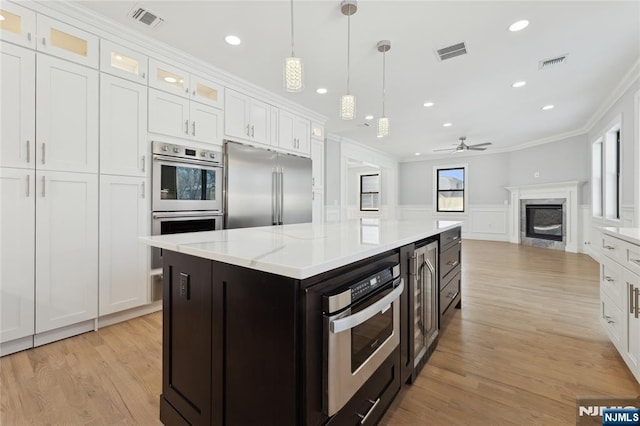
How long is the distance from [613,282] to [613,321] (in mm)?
276

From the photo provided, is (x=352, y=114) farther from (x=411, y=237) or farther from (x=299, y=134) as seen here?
(x=299, y=134)

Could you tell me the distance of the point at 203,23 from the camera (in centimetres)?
251

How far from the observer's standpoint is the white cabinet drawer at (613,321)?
1.84m

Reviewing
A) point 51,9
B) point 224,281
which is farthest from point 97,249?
point 224,281

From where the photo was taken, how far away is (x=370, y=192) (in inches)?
406

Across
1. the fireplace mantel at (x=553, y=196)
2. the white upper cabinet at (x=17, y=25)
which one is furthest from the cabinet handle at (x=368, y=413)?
the fireplace mantel at (x=553, y=196)

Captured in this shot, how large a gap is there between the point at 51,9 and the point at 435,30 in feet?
10.4

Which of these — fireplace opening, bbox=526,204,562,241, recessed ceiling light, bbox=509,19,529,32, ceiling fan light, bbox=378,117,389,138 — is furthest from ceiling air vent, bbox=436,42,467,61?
fireplace opening, bbox=526,204,562,241

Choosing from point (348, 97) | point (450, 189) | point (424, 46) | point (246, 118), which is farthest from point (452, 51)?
point (450, 189)

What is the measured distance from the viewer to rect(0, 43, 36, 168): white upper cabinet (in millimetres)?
1949

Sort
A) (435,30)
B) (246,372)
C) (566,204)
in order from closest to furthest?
(246,372) → (435,30) → (566,204)

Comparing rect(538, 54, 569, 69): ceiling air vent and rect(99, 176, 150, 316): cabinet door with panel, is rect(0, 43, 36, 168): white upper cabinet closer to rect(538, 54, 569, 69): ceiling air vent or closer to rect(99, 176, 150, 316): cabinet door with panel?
rect(99, 176, 150, 316): cabinet door with panel

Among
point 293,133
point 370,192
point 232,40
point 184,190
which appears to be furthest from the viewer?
point 370,192

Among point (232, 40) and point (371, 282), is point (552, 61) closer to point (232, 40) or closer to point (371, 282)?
point (232, 40)
